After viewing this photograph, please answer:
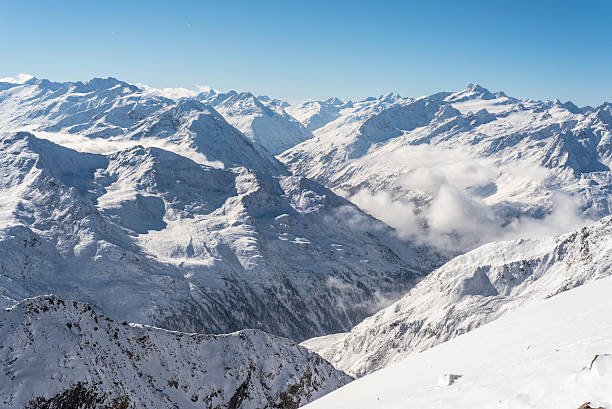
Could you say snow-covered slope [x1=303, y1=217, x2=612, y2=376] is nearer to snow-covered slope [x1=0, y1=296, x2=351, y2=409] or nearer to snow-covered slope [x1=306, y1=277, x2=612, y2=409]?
snow-covered slope [x1=0, y1=296, x2=351, y2=409]

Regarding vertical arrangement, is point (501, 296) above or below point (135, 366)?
below

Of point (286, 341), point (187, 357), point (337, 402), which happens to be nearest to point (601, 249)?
point (286, 341)

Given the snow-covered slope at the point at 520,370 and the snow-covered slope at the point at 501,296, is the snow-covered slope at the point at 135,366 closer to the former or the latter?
the snow-covered slope at the point at 520,370

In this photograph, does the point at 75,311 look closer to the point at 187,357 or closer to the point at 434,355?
the point at 187,357

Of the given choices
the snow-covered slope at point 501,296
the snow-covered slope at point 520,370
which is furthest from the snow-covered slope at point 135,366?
the snow-covered slope at point 501,296

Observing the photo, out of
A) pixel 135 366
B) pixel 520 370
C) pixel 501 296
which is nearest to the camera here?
pixel 520 370

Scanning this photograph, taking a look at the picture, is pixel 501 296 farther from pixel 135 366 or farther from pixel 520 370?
pixel 520 370

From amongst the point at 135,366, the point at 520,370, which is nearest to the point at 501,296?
the point at 135,366
